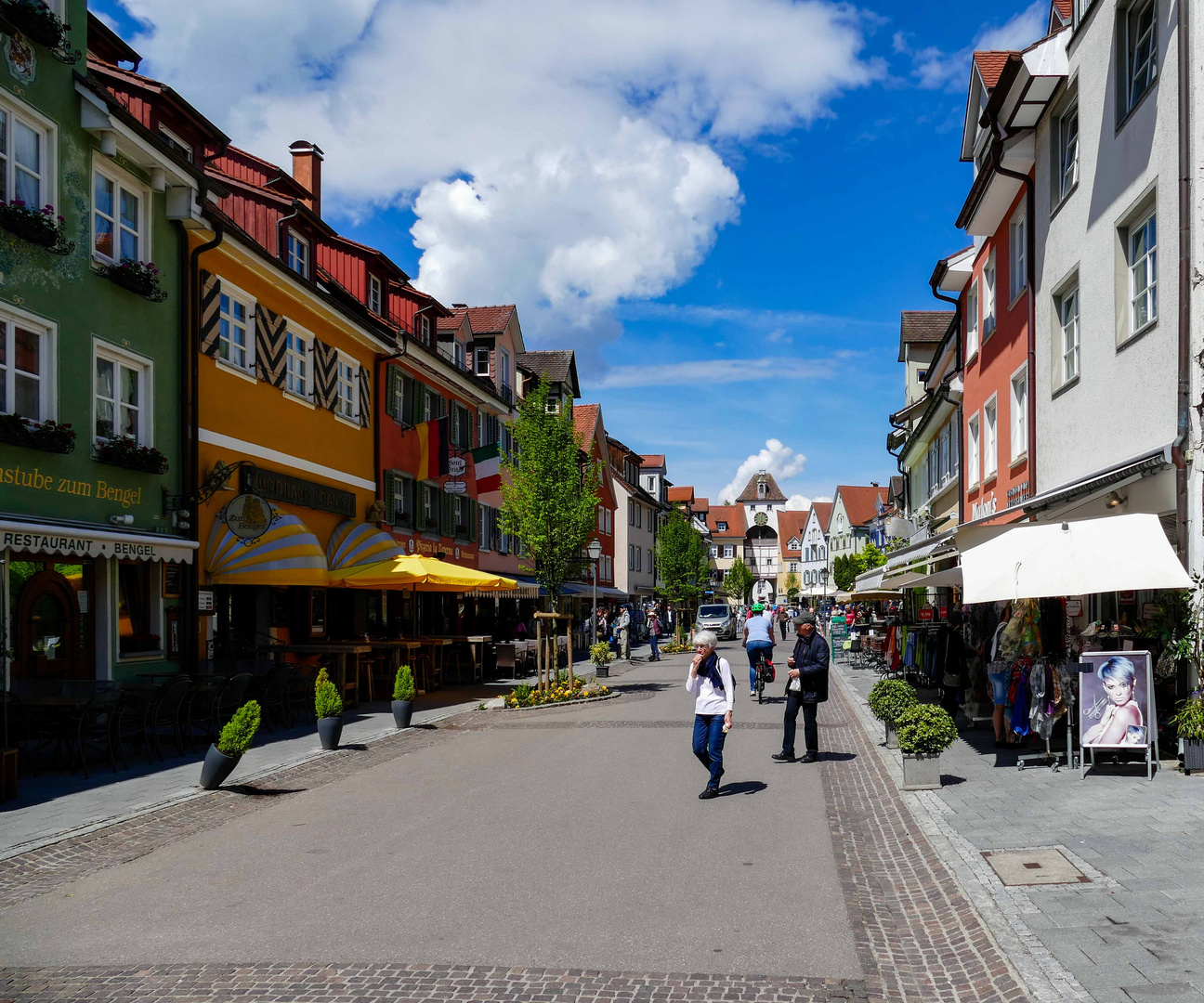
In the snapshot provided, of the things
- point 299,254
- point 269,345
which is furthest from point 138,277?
point 299,254

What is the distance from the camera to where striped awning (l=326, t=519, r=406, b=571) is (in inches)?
911

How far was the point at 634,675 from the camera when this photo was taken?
30.8 m

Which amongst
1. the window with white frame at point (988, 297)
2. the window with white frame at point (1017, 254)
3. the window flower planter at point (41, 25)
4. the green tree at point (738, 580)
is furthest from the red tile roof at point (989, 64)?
the green tree at point (738, 580)

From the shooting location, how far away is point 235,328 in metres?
20.1

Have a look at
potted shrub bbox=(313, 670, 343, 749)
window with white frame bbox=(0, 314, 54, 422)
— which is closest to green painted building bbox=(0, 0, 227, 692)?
window with white frame bbox=(0, 314, 54, 422)

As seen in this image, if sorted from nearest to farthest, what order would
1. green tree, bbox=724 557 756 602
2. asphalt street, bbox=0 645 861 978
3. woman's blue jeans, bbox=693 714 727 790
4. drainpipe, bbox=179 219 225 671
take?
asphalt street, bbox=0 645 861 978, woman's blue jeans, bbox=693 714 727 790, drainpipe, bbox=179 219 225 671, green tree, bbox=724 557 756 602

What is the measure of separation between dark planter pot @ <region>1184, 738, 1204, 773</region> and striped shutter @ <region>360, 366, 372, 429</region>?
65.0 ft

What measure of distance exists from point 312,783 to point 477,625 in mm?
24518

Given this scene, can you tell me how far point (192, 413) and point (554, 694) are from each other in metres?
8.44

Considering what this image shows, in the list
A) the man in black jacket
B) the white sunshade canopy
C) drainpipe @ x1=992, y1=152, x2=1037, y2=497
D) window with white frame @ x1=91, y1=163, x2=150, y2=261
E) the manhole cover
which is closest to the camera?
the manhole cover

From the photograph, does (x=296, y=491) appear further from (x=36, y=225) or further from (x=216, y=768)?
(x=216, y=768)

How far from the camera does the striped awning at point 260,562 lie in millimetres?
18062

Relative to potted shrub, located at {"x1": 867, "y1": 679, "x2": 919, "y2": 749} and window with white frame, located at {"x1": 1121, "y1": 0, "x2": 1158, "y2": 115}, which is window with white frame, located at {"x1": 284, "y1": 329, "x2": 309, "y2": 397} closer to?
potted shrub, located at {"x1": 867, "y1": 679, "x2": 919, "y2": 749}

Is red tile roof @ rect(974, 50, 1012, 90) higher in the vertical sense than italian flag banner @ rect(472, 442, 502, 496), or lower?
higher
